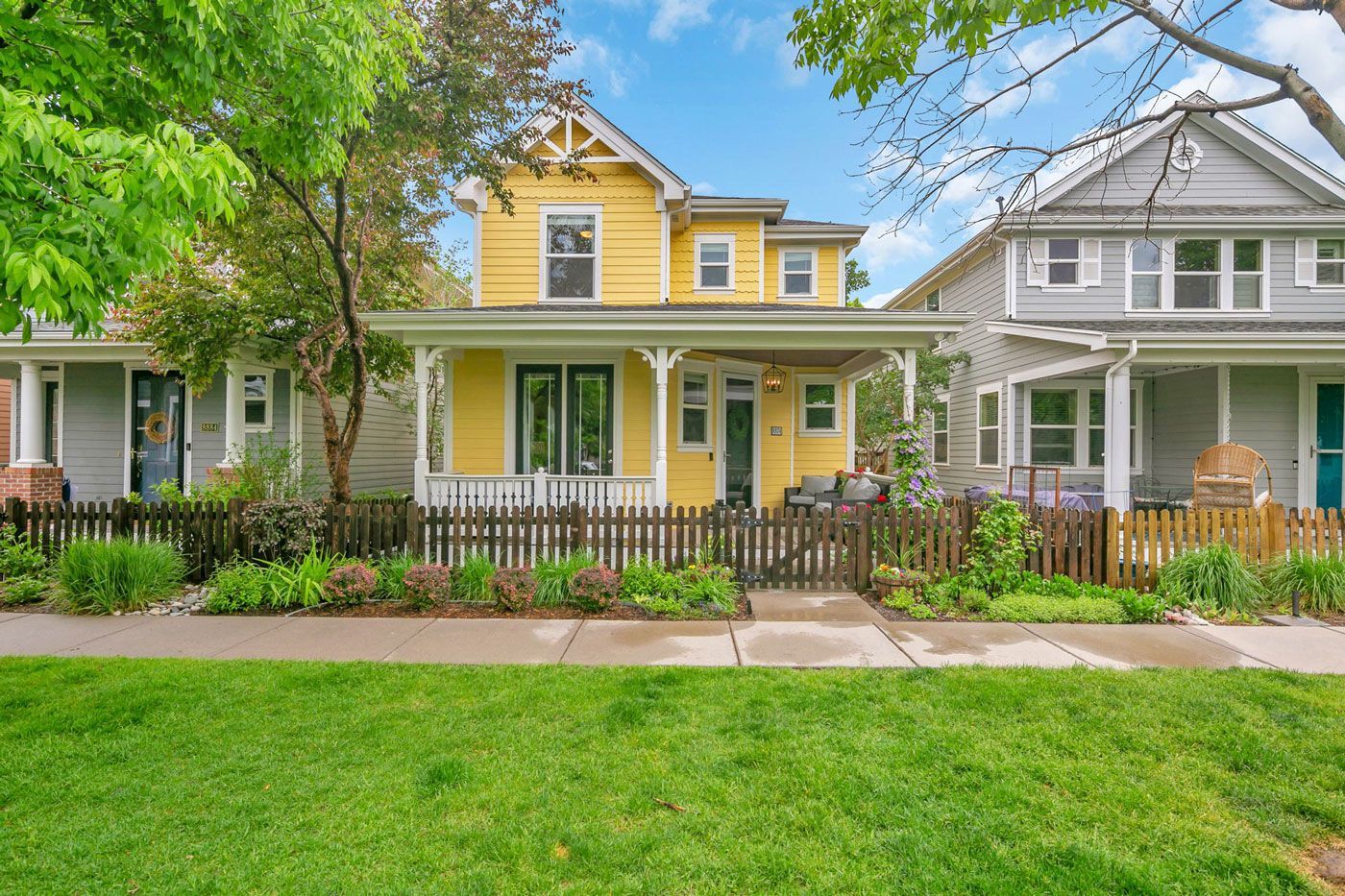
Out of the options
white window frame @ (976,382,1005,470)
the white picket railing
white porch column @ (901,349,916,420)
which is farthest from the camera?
white window frame @ (976,382,1005,470)

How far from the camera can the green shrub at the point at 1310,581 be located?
6.22 m

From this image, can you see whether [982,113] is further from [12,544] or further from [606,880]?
[12,544]

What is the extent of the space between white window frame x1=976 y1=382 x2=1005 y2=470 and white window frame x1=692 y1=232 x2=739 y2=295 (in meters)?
6.10

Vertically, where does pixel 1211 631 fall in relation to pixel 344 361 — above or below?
below

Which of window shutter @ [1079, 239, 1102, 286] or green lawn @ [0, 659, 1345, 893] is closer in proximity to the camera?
green lawn @ [0, 659, 1345, 893]

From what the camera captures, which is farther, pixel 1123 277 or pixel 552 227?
pixel 1123 277

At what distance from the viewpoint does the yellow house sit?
10.4 m

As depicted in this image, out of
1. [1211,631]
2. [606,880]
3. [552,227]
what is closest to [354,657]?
[606,880]

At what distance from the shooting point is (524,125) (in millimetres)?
8859

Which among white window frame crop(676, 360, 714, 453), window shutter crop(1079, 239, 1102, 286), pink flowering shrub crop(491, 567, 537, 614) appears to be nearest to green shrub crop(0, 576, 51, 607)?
pink flowering shrub crop(491, 567, 537, 614)

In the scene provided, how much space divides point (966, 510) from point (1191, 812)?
4.50 m

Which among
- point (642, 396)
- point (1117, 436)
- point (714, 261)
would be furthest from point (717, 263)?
point (1117, 436)

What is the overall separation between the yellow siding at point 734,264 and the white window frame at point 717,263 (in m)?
0.02

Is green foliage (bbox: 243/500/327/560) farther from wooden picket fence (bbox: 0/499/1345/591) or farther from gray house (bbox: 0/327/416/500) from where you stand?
gray house (bbox: 0/327/416/500)
